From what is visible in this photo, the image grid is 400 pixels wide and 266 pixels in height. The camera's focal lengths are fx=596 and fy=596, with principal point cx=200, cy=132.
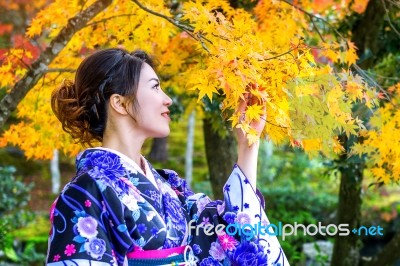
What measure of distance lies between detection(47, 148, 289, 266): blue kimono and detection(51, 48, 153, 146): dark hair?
0.12 metres

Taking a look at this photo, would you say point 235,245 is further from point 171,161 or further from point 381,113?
point 171,161

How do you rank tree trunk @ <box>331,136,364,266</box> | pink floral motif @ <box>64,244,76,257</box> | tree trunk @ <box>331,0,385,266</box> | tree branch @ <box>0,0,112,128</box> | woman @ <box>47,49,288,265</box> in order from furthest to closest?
1. tree trunk @ <box>331,136,364,266</box>
2. tree trunk @ <box>331,0,385,266</box>
3. tree branch @ <box>0,0,112,128</box>
4. woman @ <box>47,49,288,265</box>
5. pink floral motif @ <box>64,244,76,257</box>

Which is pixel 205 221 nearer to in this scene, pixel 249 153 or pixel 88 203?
pixel 249 153

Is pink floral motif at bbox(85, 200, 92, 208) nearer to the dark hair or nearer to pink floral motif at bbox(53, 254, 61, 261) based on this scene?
pink floral motif at bbox(53, 254, 61, 261)

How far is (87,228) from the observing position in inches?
66.6

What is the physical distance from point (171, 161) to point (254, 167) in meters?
9.52

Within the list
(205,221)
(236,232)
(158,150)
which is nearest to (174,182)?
(205,221)

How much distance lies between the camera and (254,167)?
1948 mm

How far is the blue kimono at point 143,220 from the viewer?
1.69 metres

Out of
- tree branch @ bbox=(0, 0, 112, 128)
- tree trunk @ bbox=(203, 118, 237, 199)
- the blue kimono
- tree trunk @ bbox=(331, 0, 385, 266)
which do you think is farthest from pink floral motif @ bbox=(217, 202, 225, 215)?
tree trunk @ bbox=(203, 118, 237, 199)

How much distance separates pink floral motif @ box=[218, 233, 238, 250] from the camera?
1.94 meters

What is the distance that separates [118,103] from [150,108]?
0.10 meters

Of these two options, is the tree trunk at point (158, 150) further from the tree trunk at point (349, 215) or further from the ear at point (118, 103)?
the ear at point (118, 103)

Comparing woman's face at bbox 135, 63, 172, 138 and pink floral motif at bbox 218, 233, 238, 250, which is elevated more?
woman's face at bbox 135, 63, 172, 138
